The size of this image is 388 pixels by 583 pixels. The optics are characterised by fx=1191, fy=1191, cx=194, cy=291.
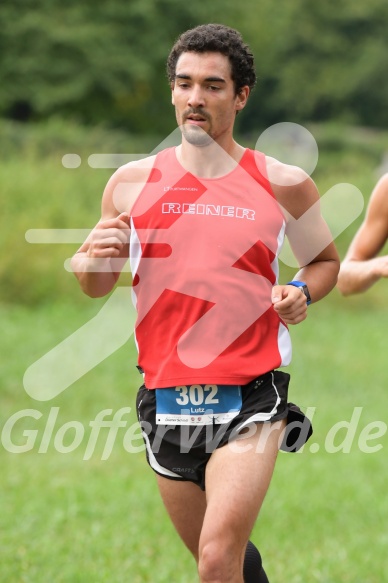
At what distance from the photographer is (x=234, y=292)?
4555mm

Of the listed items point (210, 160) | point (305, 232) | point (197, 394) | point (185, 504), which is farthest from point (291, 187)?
point (185, 504)

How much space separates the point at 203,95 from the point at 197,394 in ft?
3.76

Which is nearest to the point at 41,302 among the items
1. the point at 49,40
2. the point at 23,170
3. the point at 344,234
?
the point at 23,170

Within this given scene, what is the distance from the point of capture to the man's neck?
4.70m

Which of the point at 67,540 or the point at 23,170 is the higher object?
the point at 67,540

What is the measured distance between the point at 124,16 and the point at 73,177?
2736 centimetres

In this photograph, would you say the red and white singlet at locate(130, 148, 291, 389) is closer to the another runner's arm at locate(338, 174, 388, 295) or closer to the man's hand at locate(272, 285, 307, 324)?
the man's hand at locate(272, 285, 307, 324)

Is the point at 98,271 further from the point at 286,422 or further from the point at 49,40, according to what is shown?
the point at 49,40

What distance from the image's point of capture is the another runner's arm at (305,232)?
4676 mm

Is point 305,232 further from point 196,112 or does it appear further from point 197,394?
point 197,394

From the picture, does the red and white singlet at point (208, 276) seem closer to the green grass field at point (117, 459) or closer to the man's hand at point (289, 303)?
the man's hand at point (289, 303)

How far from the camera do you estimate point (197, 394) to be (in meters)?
4.57

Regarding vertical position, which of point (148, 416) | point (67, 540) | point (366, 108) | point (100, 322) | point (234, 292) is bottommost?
point (366, 108)

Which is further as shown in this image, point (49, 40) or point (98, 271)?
point (49, 40)
